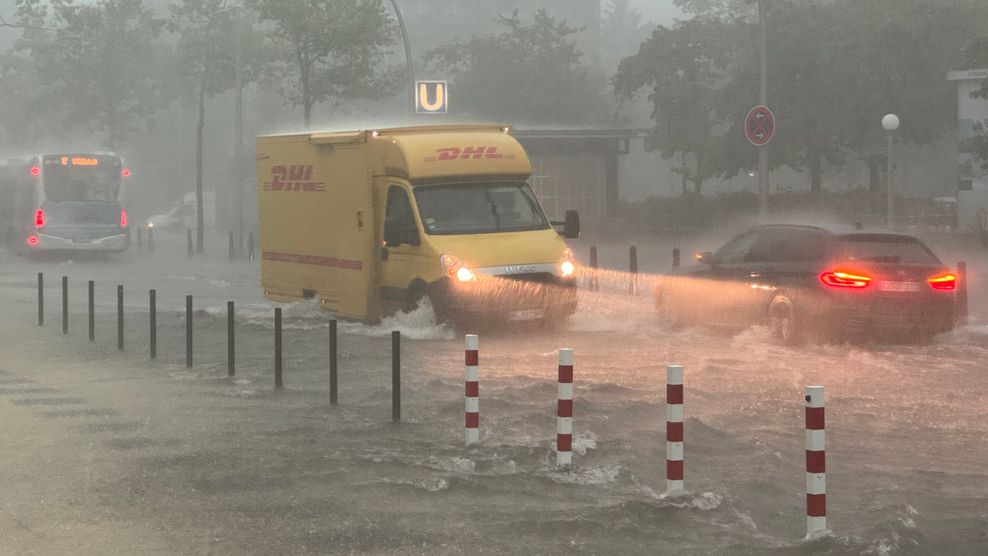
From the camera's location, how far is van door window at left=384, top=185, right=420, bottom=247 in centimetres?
2019

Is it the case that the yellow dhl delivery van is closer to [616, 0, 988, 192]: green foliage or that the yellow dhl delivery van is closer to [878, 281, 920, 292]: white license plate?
[878, 281, 920, 292]: white license plate

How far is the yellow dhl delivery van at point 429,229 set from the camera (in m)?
19.7

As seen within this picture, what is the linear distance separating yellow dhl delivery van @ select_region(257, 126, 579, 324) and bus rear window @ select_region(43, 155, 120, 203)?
2600 cm

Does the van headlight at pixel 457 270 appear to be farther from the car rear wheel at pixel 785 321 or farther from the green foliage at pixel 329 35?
the green foliage at pixel 329 35

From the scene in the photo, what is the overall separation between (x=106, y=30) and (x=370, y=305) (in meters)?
51.4

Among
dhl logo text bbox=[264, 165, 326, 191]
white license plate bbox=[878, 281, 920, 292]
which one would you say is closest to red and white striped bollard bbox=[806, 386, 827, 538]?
white license plate bbox=[878, 281, 920, 292]

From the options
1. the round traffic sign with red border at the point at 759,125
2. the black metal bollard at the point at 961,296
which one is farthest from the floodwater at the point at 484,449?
the round traffic sign with red border at the point at 759,125

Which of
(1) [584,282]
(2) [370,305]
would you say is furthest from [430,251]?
(1) [584,282]

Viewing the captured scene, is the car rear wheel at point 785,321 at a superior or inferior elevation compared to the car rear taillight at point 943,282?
inferior

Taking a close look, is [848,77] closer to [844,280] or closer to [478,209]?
[478,209]

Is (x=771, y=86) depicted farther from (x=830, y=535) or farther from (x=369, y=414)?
(x=830, y=535)

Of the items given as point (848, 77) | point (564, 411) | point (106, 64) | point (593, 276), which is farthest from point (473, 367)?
point (106, 64)

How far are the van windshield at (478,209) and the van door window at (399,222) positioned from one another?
0.16 metres

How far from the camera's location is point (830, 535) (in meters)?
8.12
